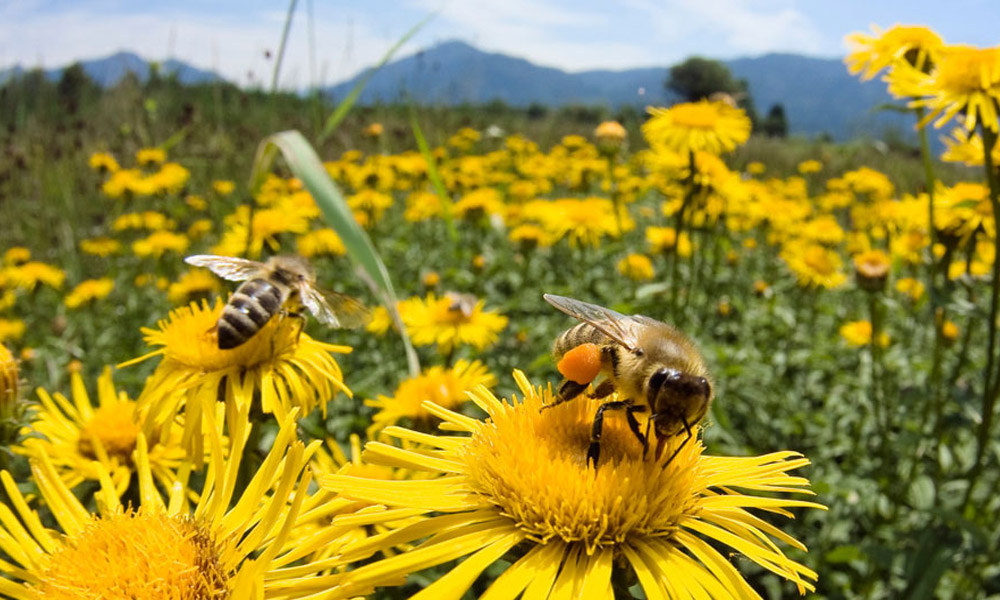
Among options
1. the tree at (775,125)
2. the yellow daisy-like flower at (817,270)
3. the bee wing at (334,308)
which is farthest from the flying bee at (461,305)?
the tree at (775,125)

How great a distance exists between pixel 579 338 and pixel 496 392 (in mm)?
2499

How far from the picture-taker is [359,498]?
0.92 metres

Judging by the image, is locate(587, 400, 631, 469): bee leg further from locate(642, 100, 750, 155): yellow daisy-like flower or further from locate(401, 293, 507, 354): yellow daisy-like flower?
locate(642, 100, 750, 155): yellow daisy-like flower

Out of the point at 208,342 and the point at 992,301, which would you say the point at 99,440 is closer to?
the point at 208,342

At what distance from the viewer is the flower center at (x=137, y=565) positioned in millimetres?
927

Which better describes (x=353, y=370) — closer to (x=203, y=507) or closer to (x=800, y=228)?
(x=203, y=507)

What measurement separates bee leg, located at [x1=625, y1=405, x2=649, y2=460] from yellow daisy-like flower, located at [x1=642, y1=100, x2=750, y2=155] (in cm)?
247

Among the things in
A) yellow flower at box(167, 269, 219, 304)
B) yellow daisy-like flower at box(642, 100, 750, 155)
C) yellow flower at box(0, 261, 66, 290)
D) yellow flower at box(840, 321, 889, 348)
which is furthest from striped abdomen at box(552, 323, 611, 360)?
yellow flower at box(0, 261, 66, 290)

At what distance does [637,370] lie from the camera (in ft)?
3.84

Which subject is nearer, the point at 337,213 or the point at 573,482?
the point at 573,482

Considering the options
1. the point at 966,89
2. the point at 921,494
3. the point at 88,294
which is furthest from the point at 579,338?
the point at 88,294

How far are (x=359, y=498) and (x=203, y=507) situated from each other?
35 cm

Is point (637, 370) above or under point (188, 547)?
above

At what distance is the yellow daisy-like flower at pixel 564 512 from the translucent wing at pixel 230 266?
37.5 inches
